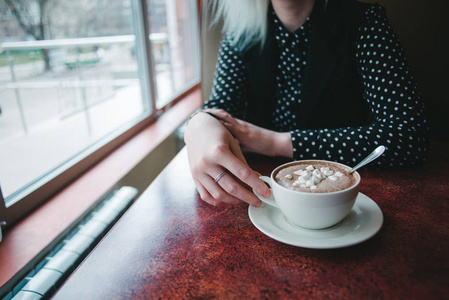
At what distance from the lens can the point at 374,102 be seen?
2.72ft

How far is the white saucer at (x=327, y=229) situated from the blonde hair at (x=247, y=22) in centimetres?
67

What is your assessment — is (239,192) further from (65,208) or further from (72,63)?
(72,63)

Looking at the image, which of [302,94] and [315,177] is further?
[302,94]

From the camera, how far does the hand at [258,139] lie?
782 mm

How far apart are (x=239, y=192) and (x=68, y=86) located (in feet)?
7.47

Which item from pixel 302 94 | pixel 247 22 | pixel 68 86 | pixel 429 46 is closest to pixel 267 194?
pixel 302 94

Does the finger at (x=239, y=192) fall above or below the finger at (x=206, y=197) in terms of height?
above

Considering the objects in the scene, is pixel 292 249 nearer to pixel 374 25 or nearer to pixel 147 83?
pixel 374 25

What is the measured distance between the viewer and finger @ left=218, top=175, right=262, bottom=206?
54 cm

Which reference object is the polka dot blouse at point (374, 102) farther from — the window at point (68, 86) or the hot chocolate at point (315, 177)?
the window at point (68, 86)

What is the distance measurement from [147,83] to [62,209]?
1.20 meters

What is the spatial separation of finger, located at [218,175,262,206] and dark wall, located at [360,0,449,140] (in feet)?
2.75

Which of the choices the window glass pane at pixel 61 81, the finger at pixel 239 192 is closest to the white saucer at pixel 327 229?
the finger at pixel 239 192

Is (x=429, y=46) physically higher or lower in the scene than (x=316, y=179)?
higher
